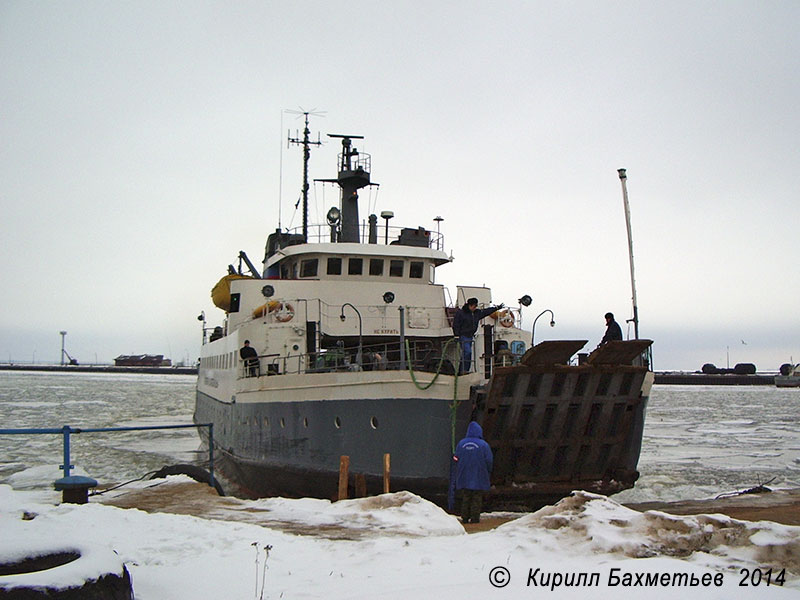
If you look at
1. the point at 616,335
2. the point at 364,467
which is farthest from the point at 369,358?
the point at 616,335

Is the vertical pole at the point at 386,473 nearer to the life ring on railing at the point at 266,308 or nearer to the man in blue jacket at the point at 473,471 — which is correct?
the man in blue jacket at the point at 473,471

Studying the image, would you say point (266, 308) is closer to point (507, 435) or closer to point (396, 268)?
point (396, 268)

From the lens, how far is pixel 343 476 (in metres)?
Answer: 13.9

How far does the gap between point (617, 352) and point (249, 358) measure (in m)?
9.24

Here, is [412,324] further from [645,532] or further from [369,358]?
[645,532]

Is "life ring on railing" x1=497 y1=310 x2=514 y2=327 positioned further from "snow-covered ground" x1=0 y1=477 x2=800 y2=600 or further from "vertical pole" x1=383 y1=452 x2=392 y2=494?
"snow-covered ground" x1=0 y1=477 x2=800 y2=600

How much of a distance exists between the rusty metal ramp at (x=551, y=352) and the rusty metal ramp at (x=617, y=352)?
2.14 feet

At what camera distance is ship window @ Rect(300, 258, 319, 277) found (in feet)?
68.7

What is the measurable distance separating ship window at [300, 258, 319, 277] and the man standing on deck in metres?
3.51

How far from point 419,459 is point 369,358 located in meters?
5.29

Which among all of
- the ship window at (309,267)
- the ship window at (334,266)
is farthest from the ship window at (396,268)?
the ship window at (309,267)

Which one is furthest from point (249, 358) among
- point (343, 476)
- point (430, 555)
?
point (430, 555)

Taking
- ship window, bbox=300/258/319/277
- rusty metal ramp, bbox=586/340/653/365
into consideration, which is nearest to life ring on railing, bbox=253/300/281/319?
ship window, bbox=300/258/319/277

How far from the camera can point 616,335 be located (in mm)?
14961
